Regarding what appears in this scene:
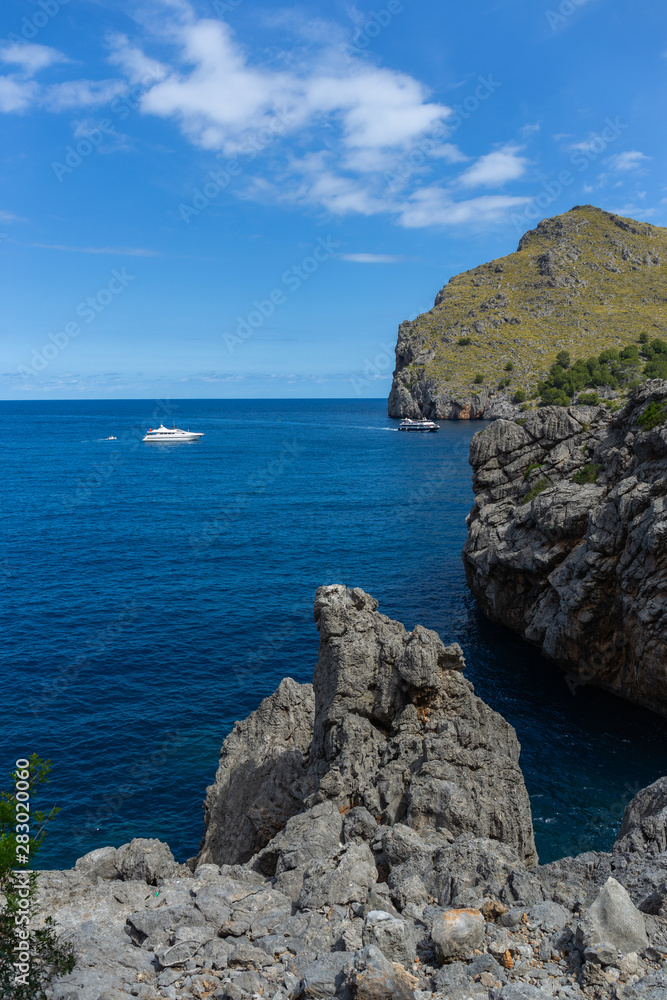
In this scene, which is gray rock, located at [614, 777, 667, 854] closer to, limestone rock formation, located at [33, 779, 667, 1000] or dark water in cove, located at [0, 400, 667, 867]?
limestone rock formation, located at [33, 779, 667, 1000]

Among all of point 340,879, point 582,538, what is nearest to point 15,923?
point 340,879

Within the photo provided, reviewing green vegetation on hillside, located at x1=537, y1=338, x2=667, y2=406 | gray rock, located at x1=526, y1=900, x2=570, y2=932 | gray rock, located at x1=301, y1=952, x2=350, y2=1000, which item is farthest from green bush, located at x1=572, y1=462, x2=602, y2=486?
green vegetation on hillside, located at x1=537, y1=338, x2=667, y2=406

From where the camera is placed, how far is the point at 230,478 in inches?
5428

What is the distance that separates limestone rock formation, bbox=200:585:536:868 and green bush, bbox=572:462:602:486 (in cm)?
2827

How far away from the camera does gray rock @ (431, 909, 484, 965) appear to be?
12.9 m

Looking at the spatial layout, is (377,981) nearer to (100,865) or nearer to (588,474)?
(100,865)

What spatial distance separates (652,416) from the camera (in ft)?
152

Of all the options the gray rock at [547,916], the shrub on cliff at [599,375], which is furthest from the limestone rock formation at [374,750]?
the shrub on cliff at [599,375]

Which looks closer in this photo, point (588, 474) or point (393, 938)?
point (393, 938)

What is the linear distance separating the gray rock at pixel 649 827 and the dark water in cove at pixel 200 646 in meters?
13.3

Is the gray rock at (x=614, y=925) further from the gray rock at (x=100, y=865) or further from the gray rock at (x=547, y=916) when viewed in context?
the gray rock at (x=100, y=865)

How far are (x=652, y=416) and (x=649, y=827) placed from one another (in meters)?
36.4

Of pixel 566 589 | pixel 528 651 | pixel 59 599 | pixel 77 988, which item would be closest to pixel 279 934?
pixel 77 988

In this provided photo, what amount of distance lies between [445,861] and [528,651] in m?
37.7
